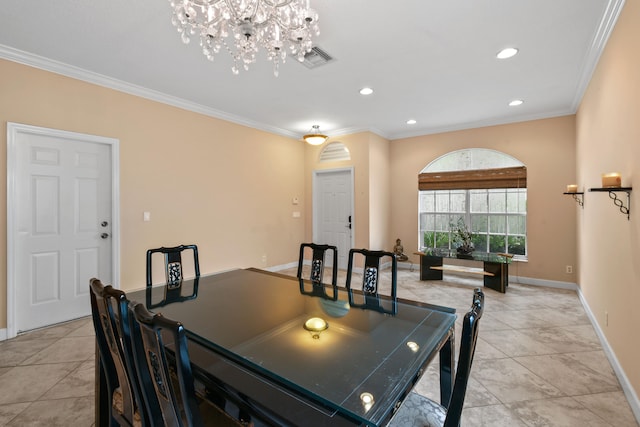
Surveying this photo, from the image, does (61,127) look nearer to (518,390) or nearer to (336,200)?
(336,200)

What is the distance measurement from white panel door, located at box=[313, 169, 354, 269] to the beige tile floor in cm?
293

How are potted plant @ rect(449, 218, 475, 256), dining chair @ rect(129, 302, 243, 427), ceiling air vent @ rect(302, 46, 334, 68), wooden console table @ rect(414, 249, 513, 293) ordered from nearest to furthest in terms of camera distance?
dining chair @ rect(129, 302, 243, 427)
ceiling air vent @ rect(302, 46, 334, 68)
wooden console table @ rect(414, 249, 513, 293)
potted plant @ rect(449, 218, 475, 256)

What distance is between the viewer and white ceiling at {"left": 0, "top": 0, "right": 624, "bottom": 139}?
2.25 m

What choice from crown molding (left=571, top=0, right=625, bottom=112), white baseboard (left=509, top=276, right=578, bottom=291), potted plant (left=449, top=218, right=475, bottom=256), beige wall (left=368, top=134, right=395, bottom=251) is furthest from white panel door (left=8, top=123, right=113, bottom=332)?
white baseboard (left=509, top=276, right=578, bottom=291)

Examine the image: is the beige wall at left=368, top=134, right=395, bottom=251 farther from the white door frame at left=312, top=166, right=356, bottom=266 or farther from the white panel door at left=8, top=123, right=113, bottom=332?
the white panel door at left=8, top=123, right=113, bottom=332

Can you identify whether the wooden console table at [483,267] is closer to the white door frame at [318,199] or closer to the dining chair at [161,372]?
the white door frame at [318,199]

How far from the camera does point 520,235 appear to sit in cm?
493

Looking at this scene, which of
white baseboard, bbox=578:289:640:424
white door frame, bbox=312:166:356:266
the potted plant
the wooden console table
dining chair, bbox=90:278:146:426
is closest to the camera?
dining chair, bbox=90:278:146:426

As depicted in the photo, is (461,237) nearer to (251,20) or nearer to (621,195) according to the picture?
(621,195)

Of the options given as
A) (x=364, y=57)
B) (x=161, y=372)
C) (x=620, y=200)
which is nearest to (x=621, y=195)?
(x=620, y=200)

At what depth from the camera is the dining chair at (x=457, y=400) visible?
2.95 ft

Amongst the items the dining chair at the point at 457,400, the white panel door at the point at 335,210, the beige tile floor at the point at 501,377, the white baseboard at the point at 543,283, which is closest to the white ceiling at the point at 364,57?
the white panel door at the point at 335,210

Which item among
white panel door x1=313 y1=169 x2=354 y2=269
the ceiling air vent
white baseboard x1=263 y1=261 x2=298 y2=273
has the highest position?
the ceiling air vent

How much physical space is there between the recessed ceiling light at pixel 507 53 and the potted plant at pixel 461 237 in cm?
294
